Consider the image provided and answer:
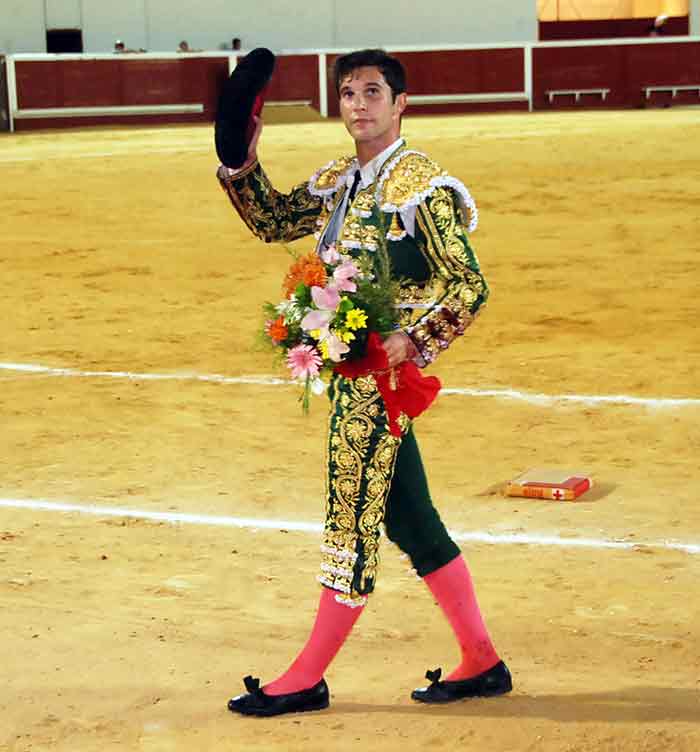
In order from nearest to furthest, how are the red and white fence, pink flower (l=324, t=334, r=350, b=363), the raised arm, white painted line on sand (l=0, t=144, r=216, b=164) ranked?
pink flower (l=324, t=334, r=350, b=363) → the raised arm → white painted line on sand (l=0, t=144, r=216, b=164) → the red and white fence

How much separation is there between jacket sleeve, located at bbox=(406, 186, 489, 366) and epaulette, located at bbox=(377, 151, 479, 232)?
0.08 ft

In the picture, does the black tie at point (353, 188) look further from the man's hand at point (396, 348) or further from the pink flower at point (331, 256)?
the man's hand at point (396, 348)

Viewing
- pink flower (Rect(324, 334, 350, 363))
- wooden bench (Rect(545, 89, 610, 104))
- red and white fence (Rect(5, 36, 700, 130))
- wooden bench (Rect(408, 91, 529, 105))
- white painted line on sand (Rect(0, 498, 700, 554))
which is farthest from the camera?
wooden bench (Rect(545, 89, 610, 104))

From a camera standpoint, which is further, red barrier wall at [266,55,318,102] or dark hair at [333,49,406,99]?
red barrier wall at [266,55,318,102]

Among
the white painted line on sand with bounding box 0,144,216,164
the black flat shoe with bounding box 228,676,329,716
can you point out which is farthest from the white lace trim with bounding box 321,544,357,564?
the white painted line on sand with bounding box 0,144,216,164

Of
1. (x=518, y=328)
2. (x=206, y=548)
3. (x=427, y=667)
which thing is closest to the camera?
(x=427, y=667)

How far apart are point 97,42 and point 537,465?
66.9ft

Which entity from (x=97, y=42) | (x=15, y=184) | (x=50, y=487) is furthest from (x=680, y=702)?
(x=97, y=42)

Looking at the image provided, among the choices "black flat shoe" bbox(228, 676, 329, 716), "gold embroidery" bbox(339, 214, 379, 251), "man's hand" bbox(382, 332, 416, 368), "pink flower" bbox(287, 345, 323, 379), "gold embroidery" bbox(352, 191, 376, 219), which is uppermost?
"gold embroidery" bbox(352, 191, 376, 219)

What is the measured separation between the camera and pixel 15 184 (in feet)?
50.9

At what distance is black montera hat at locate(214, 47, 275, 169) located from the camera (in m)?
3.50

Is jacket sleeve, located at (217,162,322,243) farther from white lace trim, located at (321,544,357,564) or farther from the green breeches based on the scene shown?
white lace trim, located at (321,544,357,564)

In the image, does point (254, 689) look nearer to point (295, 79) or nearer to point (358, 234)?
point (358, 234)

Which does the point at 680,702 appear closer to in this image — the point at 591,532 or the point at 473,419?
the point at 591,532
